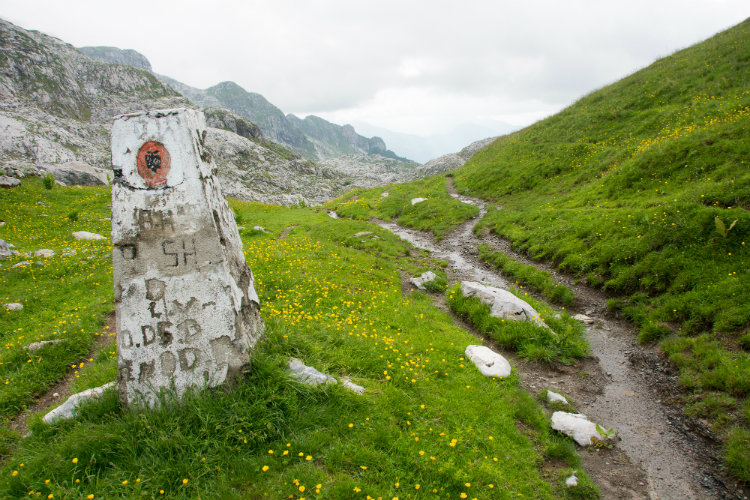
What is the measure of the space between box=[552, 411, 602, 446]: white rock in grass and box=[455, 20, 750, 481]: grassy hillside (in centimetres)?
251

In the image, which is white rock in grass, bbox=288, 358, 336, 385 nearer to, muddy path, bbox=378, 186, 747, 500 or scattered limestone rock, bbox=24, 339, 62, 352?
muddy path, bbox=378, 186, 747, 500

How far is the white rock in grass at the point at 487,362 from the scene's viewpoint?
1002cm

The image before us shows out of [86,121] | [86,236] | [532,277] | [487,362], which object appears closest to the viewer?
[487,362]

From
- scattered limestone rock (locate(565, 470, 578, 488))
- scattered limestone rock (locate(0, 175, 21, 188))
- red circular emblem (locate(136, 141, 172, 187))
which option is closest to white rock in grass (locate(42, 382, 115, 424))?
red circular emblem (locate(136, 141, 172, 187))

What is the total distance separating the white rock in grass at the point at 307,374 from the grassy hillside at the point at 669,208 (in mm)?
8482

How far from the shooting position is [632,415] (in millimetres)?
9047

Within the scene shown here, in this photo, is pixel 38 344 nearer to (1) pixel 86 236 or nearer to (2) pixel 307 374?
(2) pixel 307 374

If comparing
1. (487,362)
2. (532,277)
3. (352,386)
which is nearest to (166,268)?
(352,386)

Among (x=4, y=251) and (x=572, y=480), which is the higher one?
(x=4, y=251)

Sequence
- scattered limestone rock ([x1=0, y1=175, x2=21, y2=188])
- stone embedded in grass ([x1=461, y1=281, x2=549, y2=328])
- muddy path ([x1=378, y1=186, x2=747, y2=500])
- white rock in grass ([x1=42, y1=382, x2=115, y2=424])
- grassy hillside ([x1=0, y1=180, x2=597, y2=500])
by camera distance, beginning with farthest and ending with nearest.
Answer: scattered limestone rock ([x1=0, y1=175, x2=21, y2=188]), stone embedded in grass ([x1=461, y1=281, x2=549, y2=328]), muddy path ([x1=378, y1=186, x2=747, y2=500]), white rock in grass ([x1=42, y1=382, x2=115, y2=424]), grassy hillside ([x1=0, y1=180, x2=597, y2=500])

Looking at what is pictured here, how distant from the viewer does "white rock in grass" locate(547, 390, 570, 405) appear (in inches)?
367

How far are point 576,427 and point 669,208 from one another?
12856mm

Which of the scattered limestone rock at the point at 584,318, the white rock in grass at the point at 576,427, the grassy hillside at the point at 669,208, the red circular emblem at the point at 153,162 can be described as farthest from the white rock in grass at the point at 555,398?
the red circular emblem at the point at 153,162

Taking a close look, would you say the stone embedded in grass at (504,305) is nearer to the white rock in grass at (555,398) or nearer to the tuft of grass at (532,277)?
the tuft of grass at (532,277)
